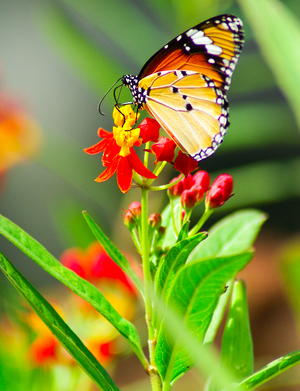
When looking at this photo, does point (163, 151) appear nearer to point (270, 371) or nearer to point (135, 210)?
point (135, 210)

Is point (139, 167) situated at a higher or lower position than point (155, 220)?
higher

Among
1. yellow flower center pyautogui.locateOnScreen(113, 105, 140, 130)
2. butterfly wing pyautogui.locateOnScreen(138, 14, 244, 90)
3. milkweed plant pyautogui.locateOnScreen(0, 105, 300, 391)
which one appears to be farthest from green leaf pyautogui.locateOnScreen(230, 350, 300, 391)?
butterfly wing pyautogui.locateOnScreen(138, 14, 244, 90)

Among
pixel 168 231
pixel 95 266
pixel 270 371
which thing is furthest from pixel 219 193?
pixel 95 266

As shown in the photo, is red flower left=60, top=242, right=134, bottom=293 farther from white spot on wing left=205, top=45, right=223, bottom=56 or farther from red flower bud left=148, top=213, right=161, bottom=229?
white spot on wing left=205, top=45, right=223, bottom=56

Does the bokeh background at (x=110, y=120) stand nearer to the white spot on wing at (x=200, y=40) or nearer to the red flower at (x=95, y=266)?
the white spot on wing at (x=200, y=40)

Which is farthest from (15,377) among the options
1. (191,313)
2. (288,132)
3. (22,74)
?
(22,74)

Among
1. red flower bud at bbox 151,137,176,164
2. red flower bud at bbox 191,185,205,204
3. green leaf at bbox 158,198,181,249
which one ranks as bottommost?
green leaf at bbox 158,198,181,249

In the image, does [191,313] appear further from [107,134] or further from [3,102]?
[3,102]
